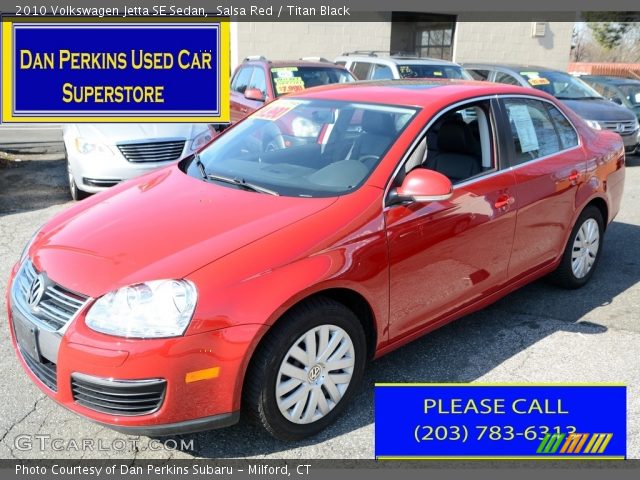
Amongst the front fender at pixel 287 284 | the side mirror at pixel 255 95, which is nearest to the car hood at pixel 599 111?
the side mirror at pixel 255 95

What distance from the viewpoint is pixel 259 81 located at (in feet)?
30.6

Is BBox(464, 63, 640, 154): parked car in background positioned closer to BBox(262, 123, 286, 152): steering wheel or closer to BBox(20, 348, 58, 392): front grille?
BBox(262, 123, 286, 152): steering wheel

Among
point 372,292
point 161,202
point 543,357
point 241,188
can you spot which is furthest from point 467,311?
point 161,202

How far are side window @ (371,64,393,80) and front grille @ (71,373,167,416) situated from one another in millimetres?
8651

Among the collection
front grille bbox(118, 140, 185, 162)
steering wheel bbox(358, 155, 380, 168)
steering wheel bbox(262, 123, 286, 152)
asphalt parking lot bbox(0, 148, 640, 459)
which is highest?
steering wheel bbox(262, 123, 286, 152)

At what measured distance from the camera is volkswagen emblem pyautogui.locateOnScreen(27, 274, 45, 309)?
9.47 ft

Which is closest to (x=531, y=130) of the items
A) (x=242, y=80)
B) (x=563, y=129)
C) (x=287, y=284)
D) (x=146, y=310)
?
(x=563, y=129)

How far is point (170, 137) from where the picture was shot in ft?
25.2

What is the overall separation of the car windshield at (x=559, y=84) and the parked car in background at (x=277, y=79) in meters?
3.74

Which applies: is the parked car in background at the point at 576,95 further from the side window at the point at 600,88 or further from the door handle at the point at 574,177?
the door handle at the point at 574,177

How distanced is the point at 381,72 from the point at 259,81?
8.08 feet

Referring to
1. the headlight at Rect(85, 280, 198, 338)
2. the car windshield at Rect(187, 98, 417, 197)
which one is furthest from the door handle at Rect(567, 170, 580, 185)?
the headlight at Rect(85, 280, 198, 338)

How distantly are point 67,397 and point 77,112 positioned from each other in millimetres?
6388

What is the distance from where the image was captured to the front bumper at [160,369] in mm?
2574
